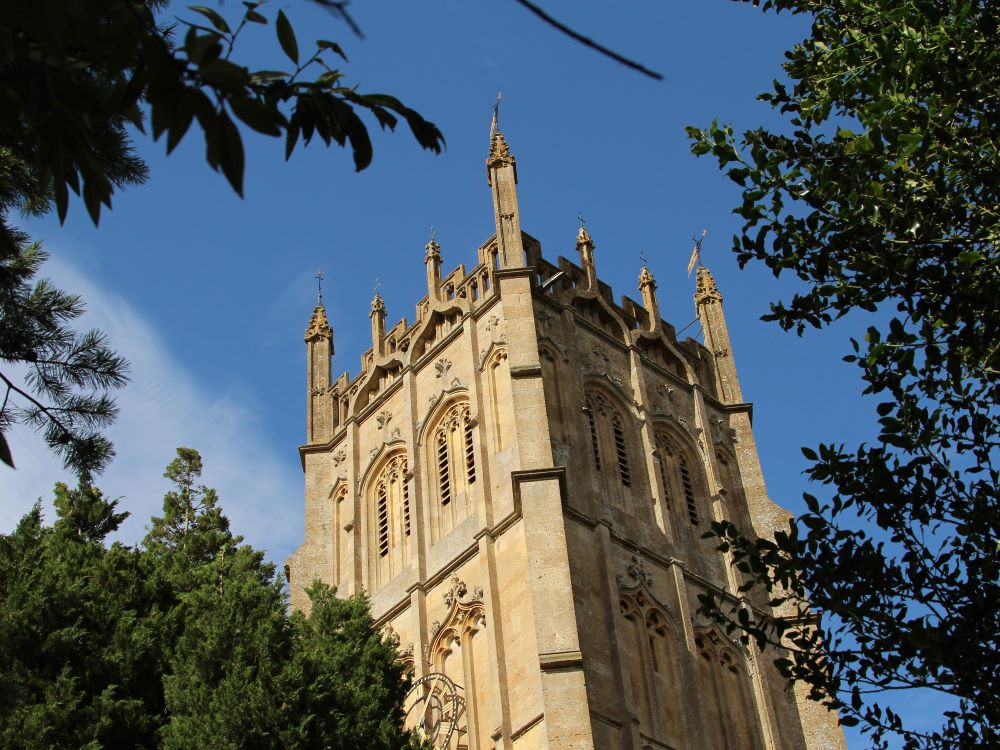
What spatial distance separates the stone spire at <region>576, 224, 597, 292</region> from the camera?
3766cm

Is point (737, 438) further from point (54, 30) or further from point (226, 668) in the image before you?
point (54, 30)

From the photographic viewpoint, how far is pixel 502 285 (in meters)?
35.2

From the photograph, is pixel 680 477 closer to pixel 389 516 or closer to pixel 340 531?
pixel 389 516

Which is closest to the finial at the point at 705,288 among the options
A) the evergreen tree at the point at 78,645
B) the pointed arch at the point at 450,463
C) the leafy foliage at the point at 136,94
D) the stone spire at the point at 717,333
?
the stone spire at the point at 717,333

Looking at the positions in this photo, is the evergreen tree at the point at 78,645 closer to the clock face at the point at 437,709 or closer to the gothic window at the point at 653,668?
the clock face at the point at 437,709

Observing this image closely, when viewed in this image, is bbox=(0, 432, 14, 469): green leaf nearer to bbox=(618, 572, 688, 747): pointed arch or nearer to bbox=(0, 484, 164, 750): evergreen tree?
bbox=(0, 484, 164, 750): evergreen tree

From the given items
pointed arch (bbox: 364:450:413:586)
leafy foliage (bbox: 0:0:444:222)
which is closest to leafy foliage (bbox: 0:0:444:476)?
leafy foliage (bbox: 0:0:444:222)

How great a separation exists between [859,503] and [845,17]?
527 centimetres

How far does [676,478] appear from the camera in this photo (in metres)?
35.9

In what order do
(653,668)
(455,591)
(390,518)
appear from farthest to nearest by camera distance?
(390,518), (455,591), (653,668)

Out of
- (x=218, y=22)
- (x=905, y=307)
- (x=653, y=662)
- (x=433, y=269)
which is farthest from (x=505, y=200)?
(x=218, y=22)

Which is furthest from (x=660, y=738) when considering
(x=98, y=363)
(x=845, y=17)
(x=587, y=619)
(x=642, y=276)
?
(x=98, y=363)

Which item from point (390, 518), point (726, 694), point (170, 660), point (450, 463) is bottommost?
point (170, 660)

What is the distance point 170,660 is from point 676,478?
16.6 m
